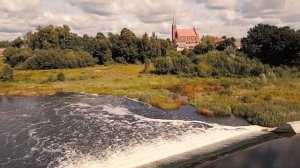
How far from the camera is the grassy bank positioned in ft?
141

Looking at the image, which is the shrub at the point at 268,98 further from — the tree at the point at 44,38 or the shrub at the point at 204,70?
the tree at the point at 44,38

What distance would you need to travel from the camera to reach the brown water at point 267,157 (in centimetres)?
2580

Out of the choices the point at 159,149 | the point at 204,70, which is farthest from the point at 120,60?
the point at 159,149

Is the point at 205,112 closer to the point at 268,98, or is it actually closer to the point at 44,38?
the point at 268,98

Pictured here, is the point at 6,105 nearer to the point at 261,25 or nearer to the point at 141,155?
the point at 141,155

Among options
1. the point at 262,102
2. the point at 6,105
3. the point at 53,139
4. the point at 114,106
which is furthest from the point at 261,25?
the point at 53,139

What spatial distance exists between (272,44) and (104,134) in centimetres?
6373

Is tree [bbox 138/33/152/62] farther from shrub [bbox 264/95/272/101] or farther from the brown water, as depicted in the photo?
the brown water

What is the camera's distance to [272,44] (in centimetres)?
8681

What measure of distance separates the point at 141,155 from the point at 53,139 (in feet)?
34.7

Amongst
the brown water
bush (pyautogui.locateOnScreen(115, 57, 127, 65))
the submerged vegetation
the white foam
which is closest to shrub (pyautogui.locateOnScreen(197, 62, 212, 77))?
the submerged vegetation

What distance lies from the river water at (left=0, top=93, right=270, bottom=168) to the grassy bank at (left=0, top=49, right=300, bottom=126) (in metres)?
2.52

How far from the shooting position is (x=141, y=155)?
29047mm

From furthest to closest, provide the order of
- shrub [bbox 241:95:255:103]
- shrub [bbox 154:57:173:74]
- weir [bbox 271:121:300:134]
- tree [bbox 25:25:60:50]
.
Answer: tree [bbox 25:25:60:50] → shrub [bbox 154:57:173:74] → shrub [bbox 241:95:255:103] → weir [bbox 271:121:300:134]
